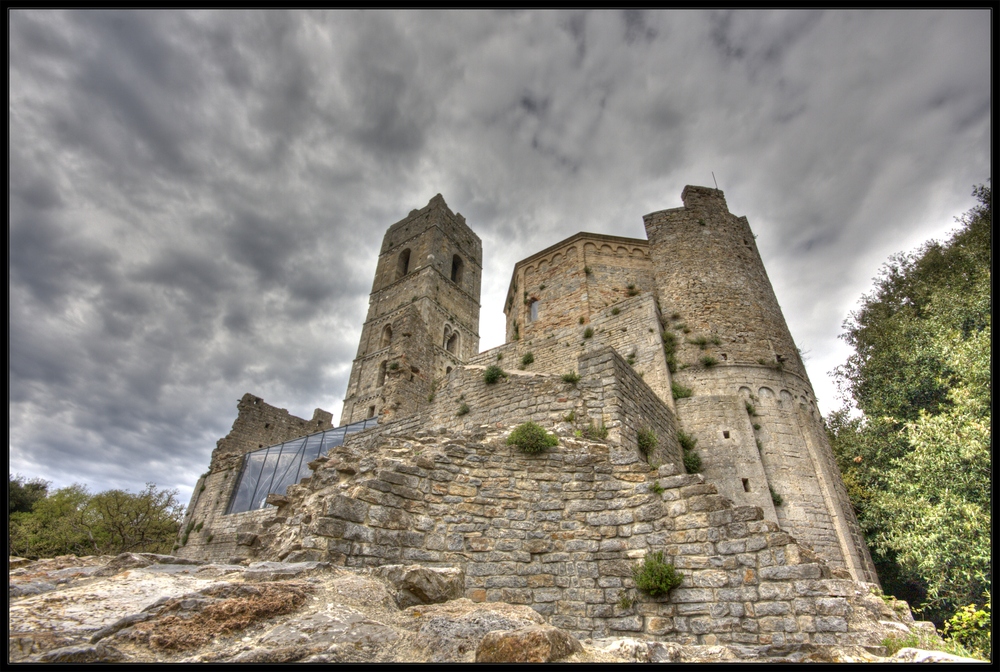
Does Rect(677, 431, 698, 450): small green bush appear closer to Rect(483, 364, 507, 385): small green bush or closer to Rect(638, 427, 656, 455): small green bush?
Rect(638, 427, 656, 455): small green bush

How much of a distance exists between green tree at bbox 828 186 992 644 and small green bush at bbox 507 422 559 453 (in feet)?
27.3

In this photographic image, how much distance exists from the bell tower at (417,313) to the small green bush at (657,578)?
20.2 metres

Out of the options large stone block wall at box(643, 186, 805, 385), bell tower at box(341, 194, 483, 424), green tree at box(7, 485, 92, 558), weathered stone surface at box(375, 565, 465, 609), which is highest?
bell tower at box(341, 194, 483, 424)

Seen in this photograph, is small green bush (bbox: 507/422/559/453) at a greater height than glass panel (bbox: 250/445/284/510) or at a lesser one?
lesser

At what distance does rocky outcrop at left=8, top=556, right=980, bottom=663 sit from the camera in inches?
97.3

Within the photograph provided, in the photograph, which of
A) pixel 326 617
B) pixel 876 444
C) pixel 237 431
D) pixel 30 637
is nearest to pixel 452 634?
pixel 326 617

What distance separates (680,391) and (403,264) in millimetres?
34078

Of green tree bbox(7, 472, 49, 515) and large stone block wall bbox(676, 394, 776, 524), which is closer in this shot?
large stone block wall bbox(676, 394, 776, 524)

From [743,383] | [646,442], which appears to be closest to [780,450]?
[743,383]

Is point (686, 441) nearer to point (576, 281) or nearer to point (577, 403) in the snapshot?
point (577, 403)

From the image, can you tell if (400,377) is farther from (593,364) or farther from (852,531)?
(852,531)

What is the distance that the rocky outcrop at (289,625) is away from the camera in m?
2.47

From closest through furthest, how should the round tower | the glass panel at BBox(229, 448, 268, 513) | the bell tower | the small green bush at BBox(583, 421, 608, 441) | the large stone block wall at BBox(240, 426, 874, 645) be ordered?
the large stone block wall at BBox(240, 426, 874, 645)
the small green bush at BBox(583, 421, 608, 441)
the round tower
the glass panel at BBox(229, 448, 268, 513)
the bell tower

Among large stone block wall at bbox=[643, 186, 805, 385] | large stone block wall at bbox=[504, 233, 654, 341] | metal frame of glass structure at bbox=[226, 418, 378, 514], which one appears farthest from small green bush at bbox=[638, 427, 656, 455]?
metal frame of glass structure at bbox=[226, 418, 378, 514]
